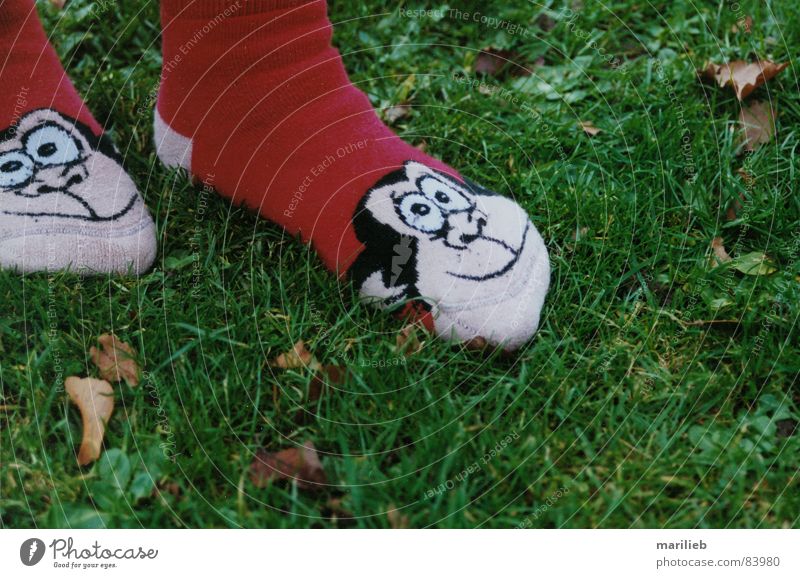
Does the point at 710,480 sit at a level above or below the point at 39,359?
below

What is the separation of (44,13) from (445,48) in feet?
1.91

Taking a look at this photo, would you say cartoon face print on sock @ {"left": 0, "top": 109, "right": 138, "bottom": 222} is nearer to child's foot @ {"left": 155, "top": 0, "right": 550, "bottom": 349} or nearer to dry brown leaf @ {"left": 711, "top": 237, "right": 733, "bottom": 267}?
child's foot @ {"left": 155, "top": 0, "right": 550, "bottom": 349}

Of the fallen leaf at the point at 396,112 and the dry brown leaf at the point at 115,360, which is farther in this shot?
the fallen leaf at the point at 396,112

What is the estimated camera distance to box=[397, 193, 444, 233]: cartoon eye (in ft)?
2.68

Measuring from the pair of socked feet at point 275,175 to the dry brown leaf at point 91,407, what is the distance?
0.15m

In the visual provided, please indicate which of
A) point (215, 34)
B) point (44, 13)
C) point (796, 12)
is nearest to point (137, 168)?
point (215, 34)

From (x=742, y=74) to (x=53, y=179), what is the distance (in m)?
0.88

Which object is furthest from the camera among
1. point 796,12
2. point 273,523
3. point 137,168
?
point 796,12

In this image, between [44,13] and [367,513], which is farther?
[44,13]

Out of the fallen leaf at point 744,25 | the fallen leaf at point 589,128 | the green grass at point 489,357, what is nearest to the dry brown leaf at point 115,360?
the green grass at point 489,357

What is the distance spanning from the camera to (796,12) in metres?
1.10

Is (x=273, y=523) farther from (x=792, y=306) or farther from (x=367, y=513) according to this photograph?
(x=792, y=306)

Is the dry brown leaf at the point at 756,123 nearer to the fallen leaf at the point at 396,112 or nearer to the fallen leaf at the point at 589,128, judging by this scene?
the fallen leaf at the point at 589,128

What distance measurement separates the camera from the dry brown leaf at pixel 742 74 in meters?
1.03
